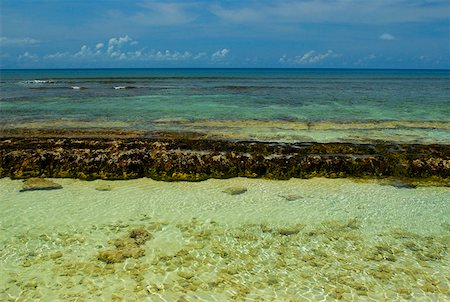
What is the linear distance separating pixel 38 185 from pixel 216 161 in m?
5.45

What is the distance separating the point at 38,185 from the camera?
449 inches

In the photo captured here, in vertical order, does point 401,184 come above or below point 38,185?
below

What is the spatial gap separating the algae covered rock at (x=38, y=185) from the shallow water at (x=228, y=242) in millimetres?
244

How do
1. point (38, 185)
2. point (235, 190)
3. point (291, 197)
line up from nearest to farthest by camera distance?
point (291, 197), point (235, 190), point (38, 185)

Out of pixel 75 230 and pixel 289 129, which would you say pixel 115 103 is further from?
pixel 75 230

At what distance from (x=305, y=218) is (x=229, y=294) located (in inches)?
138

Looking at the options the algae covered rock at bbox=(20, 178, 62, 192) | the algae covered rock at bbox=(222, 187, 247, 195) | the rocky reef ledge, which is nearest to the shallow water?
the algae covered rock at bbox=(222, 187, 247, 195)

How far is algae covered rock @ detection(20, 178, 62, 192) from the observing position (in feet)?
36.8

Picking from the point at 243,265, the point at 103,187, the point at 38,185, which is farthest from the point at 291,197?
the point at 38,185

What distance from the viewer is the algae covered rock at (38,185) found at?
1122cm

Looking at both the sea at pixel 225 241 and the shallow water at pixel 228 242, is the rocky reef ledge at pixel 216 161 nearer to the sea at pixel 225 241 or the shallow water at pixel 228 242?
the sea at pixel 225 241

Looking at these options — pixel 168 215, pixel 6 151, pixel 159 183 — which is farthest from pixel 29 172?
pixel 168 215

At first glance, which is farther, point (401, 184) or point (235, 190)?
point (401, 184)

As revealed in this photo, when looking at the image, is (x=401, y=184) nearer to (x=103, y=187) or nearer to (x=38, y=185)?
(x=103, y=187)
